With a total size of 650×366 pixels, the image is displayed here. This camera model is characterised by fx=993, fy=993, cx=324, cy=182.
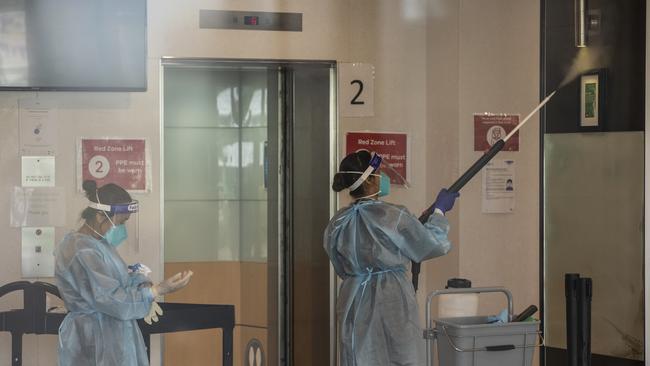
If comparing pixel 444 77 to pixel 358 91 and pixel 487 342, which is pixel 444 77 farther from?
pixel 487 342

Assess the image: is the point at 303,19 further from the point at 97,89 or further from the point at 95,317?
the point at 95,317

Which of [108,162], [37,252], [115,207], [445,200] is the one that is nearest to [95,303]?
[115,207]

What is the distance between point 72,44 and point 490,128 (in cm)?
246

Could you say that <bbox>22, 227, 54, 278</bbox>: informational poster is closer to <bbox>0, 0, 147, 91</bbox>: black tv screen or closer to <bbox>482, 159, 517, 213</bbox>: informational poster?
<bbox>0, 0, 147, 91</bbox>: black tv screen

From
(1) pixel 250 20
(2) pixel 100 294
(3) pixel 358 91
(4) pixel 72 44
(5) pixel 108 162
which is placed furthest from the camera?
(3) pixel 358 91

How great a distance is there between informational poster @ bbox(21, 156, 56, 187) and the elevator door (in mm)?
640

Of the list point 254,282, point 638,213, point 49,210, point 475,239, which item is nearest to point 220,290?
point 254,282

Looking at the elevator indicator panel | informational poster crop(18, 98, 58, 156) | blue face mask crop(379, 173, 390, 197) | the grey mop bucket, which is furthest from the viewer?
the elevator indicator panel

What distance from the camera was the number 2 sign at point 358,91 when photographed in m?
5.86

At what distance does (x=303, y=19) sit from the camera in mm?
5766

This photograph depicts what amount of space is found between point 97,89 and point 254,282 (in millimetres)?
1470

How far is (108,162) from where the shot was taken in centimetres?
542

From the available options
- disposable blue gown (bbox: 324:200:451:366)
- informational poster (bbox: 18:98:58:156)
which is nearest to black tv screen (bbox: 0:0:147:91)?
informational poster (bbox: 18:98:58:156)

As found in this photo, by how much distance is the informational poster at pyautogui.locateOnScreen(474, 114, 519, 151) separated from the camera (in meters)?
5.94
